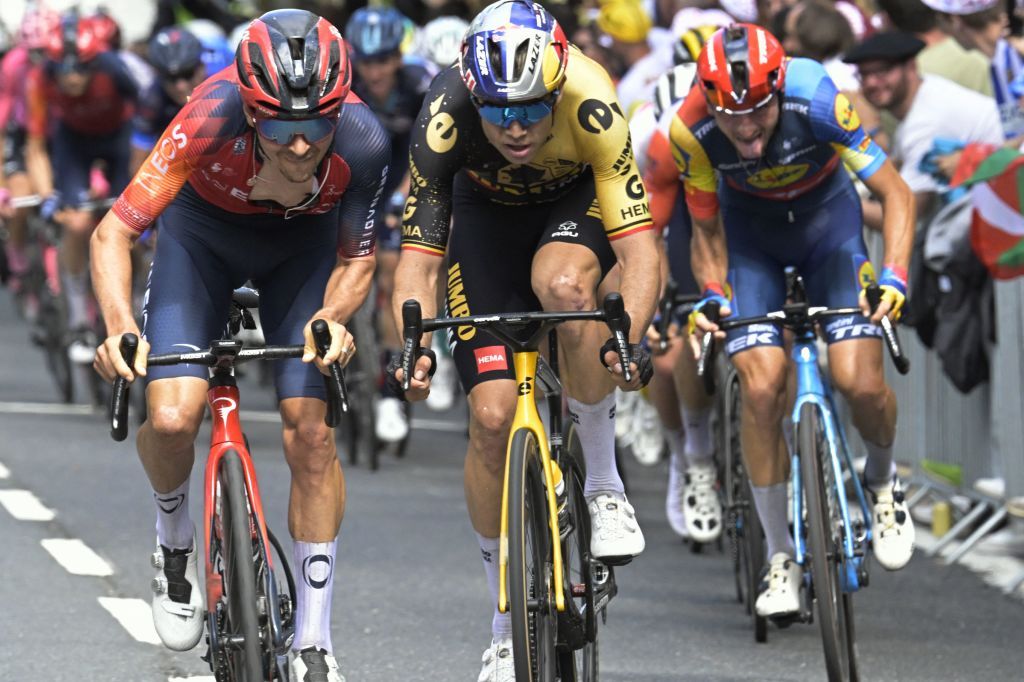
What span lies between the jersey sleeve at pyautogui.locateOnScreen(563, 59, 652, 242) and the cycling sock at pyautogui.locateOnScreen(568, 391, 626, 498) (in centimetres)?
61

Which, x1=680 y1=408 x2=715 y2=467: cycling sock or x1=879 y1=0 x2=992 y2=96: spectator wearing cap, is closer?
x1=680 y1=408 x2=715 y2=467: cycling sock

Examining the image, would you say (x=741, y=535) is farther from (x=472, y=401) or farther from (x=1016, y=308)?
(x=472, y=401)

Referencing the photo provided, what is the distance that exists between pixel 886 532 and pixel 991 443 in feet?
7.89

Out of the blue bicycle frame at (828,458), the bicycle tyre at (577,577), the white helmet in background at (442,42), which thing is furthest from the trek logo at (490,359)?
the white helmet in background at (442,42)

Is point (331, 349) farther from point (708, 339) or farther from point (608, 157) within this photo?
point (708, 339)

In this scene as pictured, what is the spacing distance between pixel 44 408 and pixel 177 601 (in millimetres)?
9182

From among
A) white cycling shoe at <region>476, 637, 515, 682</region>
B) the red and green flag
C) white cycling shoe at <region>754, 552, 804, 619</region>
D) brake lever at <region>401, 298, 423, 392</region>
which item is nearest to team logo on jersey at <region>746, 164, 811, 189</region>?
white cycling shoe at <region>754, 552, 804, 619</region>

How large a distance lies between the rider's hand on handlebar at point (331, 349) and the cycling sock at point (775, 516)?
7.35 feet

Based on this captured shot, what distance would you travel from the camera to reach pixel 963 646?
838 cm

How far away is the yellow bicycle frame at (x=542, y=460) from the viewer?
20.3ft

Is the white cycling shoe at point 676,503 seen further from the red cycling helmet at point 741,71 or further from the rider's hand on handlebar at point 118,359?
the rider's hand on handlebar at point 118,359

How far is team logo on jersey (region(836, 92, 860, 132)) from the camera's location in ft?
25.9

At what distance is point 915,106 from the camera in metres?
10.7

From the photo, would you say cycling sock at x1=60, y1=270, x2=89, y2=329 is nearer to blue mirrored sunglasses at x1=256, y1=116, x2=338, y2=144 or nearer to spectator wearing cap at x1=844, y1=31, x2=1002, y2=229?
spectator wearing cap at x1=844, y1=31, x2=1002, y2=229
